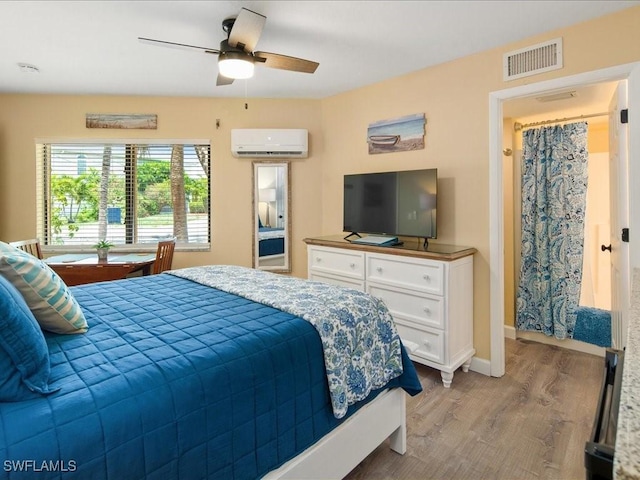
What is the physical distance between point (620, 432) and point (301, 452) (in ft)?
3.58

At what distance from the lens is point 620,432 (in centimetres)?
54

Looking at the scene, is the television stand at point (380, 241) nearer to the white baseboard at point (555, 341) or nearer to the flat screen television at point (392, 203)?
the flat screen television at point (392, 203)

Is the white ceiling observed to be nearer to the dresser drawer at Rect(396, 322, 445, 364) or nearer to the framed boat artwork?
the framed boat artwork

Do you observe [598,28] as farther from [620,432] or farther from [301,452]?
[301,452]

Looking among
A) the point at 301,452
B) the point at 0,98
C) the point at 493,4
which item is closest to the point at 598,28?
the point at 493,4

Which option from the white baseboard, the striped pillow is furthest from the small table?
the white baseboard

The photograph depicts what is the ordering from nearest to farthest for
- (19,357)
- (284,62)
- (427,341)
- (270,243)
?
(19,357) → (284,62) → (427,341) → (270,243)

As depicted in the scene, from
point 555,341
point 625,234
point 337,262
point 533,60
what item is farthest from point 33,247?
point 555,341

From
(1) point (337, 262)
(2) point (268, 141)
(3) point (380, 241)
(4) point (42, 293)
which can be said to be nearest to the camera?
(4) point (42, 293)

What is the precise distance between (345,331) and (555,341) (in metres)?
2.73

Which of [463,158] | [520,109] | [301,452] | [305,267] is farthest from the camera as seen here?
[305,267]

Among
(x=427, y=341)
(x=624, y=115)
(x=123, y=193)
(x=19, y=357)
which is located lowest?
(x=427, y=341)

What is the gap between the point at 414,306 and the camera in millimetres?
2709

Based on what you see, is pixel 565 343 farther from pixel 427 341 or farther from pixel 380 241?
pixel 380 241
